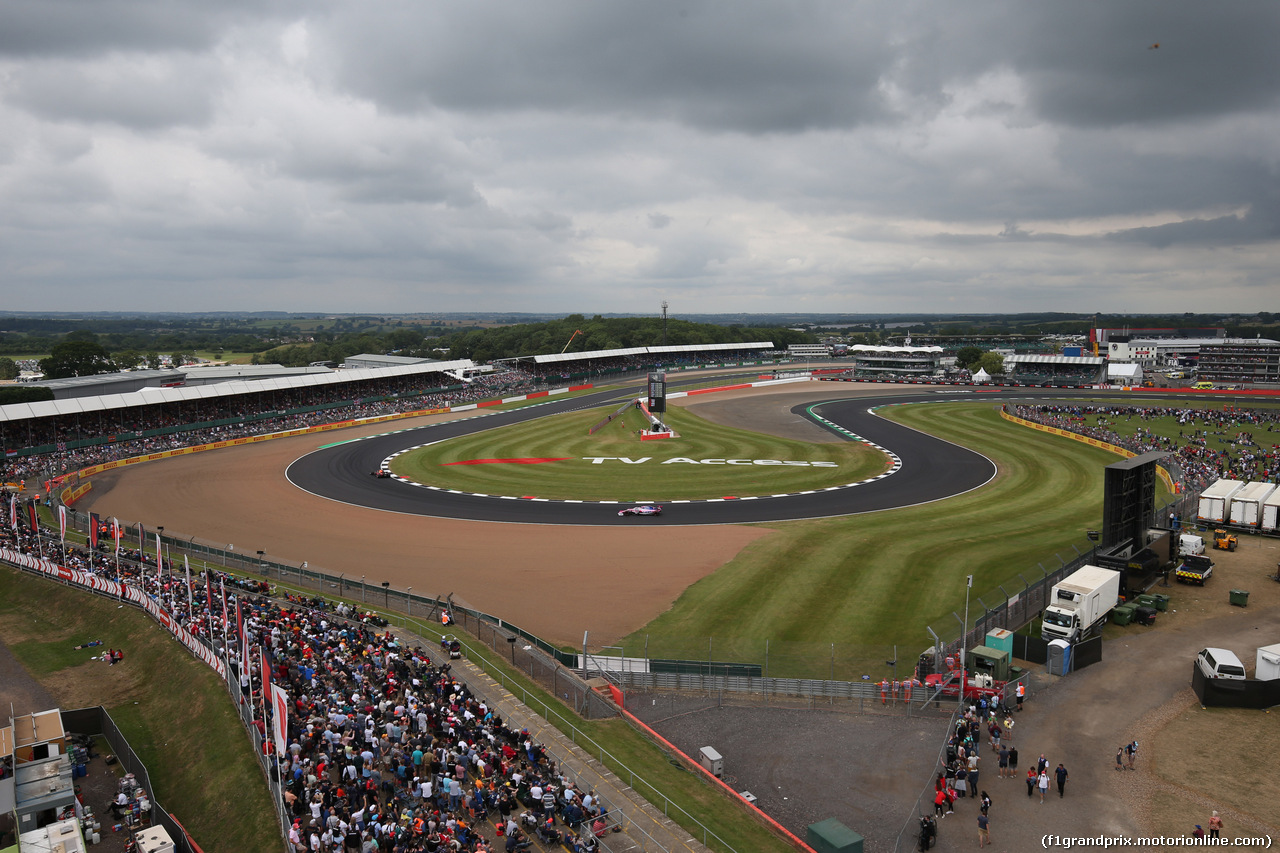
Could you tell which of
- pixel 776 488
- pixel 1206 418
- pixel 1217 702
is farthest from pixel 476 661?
pixel 1206 418

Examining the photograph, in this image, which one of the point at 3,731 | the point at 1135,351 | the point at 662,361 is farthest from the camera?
the point at 1135,351

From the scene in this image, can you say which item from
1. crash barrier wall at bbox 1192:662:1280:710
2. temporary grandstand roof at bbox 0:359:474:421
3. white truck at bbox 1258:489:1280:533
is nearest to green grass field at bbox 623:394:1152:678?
crash barrier wall at bbox 1192:662:1280:710

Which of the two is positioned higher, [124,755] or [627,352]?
[627,352]

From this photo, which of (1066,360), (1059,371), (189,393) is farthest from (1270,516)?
(1059,371)

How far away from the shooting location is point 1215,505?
40.8m

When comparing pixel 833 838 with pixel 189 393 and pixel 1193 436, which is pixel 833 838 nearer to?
pixel 1193 436

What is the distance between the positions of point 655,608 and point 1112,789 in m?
16.6

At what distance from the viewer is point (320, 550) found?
40.2m

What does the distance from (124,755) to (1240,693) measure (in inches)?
1287

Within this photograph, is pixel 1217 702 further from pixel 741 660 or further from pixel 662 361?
pixel 662 361

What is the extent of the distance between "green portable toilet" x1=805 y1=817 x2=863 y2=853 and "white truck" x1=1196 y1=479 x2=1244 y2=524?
1406 inches

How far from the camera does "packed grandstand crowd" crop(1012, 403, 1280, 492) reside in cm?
5425

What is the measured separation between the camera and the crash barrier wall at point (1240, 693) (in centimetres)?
2266

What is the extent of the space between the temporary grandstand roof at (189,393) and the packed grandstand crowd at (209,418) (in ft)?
4.54
